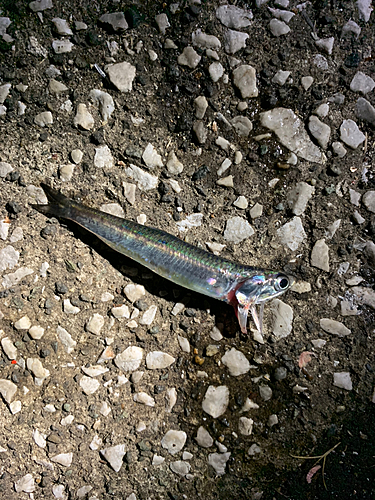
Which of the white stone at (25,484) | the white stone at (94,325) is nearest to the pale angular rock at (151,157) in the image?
the white stone at (94,325)

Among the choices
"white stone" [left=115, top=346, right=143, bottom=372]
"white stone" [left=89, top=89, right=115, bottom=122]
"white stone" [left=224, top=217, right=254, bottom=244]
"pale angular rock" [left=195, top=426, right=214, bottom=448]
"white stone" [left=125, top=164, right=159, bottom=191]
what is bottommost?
"pale angular rock" [left=195, top=426, right=214, bottom=448]

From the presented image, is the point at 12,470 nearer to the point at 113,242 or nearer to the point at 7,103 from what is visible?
the point at 113,242

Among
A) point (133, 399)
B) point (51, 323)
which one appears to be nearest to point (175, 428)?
point (133, 399)

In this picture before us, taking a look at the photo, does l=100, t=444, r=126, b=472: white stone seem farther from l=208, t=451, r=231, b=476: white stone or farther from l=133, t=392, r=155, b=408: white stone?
l=208, t=451, r=231, b=476: white stone

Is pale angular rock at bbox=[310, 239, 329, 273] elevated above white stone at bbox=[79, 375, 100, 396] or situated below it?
above

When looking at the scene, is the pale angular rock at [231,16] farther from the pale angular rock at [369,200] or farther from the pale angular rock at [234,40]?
the pale angular rock at [369,200]

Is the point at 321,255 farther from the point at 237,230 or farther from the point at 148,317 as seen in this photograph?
the point at 148,317

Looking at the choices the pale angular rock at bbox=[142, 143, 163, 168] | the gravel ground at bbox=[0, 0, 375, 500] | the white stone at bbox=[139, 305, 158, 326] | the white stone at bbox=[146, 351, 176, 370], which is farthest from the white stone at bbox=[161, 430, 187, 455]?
the pale angular rock at bbox=[142, 143, 163, 168]
